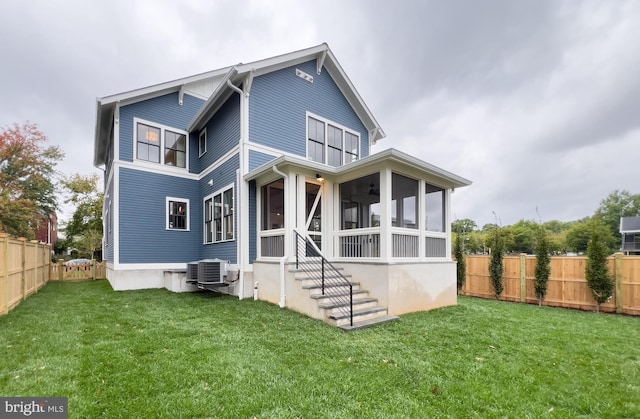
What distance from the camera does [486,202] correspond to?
5169 cm

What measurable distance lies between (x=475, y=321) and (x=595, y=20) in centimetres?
1208

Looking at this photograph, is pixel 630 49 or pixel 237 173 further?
pixel 630 49

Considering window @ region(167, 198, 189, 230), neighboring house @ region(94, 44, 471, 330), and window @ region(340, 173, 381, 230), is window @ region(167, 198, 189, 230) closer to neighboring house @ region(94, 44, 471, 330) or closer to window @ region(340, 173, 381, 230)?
neighboring house @ region(94, 44, 471, 330)

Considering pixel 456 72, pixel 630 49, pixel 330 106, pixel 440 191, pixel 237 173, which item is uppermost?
pixel 456 72

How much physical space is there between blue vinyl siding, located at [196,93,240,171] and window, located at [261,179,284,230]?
5.68 ft

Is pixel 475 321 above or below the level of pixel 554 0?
below

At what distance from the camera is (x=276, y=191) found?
8.61m

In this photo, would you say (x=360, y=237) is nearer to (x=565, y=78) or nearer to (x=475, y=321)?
(x=475, y=321)

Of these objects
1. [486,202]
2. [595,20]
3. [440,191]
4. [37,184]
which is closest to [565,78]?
[595,20]

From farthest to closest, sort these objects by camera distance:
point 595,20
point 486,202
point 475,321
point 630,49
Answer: point 486,202, point 630,49, point 595,20, point 475,321

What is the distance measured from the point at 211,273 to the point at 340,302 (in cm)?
398

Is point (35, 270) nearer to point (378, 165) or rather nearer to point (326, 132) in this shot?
point (326, 132)

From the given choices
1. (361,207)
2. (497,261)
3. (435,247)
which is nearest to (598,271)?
(497,261)

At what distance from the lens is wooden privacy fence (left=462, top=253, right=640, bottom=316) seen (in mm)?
8023
